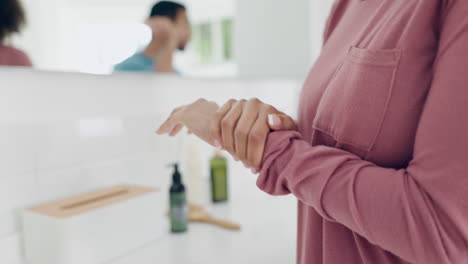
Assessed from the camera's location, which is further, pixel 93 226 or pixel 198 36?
pixel 198 36

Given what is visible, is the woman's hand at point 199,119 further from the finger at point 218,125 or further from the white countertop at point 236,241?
the white countertop at point 236,241

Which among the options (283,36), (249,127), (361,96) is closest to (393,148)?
(361,96)

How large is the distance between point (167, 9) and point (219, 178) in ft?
1.87

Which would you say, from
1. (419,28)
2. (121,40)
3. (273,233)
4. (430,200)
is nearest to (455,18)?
(419,28)

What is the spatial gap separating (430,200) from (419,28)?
194 millimetres

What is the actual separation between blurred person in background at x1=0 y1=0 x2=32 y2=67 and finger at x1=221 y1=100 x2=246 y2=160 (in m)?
0.55

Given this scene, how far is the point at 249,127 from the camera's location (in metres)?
0.50

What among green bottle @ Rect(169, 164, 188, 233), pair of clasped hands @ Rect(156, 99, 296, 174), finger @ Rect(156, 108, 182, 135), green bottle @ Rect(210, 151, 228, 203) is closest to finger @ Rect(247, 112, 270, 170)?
pair of clasped hands @ Rect(156, 99, 296, 174)

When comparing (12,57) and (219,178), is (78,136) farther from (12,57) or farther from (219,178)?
(219,178)

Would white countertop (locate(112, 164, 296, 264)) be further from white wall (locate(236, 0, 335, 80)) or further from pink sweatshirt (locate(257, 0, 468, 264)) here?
white wall (locate(236, 0, 335, 80))

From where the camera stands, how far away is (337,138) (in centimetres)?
50

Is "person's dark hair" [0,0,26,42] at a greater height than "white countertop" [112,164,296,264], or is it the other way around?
"person's dark hair" [0,0,26,42]

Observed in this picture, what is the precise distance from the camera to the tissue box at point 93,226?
75cm

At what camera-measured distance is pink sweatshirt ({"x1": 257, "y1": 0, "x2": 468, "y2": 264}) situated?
1.23 ft
